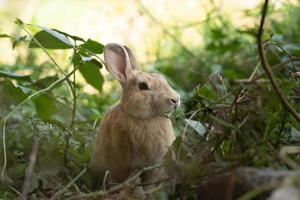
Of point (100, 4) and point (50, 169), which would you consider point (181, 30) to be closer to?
point (100, 4)

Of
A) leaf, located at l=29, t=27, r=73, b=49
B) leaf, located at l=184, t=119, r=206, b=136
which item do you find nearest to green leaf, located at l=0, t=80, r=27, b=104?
leaf, located at l=29, t=27, r=73, b=49

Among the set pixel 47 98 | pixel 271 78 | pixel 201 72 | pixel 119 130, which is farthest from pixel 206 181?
pixel 201 72

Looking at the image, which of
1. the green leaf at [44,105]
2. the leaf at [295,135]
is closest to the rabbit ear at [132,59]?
the green leaf at [44,105]

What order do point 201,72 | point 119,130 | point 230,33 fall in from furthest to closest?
1. point 230,33
2. point 201,72
3. point 119,130

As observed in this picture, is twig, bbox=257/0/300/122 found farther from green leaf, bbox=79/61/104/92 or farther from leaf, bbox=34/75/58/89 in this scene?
leaf, bbox=34/75/58/89

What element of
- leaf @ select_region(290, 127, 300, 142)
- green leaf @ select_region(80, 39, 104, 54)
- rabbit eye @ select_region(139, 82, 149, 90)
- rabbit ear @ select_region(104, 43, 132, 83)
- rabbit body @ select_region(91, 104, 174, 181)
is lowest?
rabbit body @ select_region(91, 104, 174, 181)

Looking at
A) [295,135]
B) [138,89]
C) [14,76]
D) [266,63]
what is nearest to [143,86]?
[138,89]

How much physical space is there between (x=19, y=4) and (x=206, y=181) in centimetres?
692

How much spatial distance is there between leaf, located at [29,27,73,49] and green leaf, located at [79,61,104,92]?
8.2 inches

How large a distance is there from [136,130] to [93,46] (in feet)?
2.05

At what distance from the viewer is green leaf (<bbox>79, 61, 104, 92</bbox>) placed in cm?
410

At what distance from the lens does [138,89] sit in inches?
153

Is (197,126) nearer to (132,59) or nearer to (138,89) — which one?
(138,89)

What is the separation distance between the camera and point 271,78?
2.57 meters
